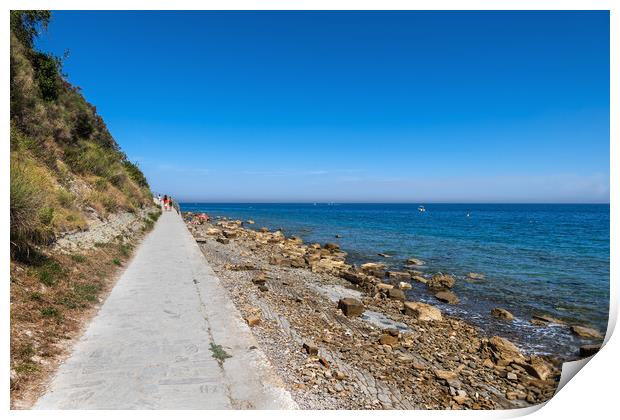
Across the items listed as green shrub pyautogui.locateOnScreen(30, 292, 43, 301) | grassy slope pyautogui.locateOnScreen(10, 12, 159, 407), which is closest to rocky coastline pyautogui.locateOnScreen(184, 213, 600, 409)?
grassy slope pyautogui.locateOnScreen(10, 12, 159, 407)

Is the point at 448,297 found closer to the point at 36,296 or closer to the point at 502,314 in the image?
the point at 502,314

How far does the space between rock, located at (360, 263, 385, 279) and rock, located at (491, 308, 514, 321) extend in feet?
18.4

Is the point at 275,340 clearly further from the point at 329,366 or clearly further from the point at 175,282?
the point at 175,282

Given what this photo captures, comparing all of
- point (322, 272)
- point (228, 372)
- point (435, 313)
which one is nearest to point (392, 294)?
point (435, 313)

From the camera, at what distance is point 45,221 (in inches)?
311

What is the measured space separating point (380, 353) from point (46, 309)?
5.83 metres

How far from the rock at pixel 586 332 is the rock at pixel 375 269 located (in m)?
7.49

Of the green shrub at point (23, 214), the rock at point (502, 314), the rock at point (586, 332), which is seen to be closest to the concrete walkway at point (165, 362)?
the green shrub at point (23, 214)

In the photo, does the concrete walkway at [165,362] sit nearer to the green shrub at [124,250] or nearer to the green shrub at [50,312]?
the green shrub at [50,312]

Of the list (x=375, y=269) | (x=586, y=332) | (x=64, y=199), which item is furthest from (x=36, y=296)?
(x=375, y=269)

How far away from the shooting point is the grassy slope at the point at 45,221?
15.9 ft

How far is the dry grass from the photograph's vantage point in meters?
4.11

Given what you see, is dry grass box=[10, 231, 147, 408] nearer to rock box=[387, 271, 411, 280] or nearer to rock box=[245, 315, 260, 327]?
rock box=[245, 315, 260, 327]

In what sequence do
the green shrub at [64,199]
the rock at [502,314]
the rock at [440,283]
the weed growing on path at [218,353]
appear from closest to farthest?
the weed growing on path at [218,353] → the rock at [502,314] → the green shrub at [64,199] → the rock at [440,283]
